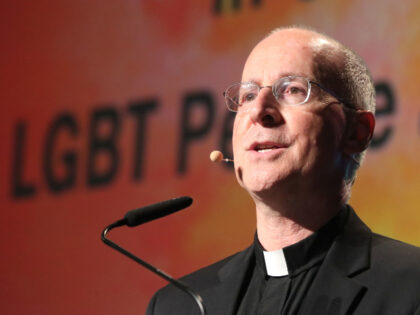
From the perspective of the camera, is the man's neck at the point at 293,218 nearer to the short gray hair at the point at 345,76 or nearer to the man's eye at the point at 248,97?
the short gray hair at the point at 345,76

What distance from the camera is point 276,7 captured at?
337 centimetres

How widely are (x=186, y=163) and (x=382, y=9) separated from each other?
1206 mm

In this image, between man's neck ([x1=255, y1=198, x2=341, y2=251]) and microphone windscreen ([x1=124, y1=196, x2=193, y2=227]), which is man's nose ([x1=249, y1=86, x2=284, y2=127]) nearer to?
man's neck ([x1=255, y1=198, x2=341, y2=251])

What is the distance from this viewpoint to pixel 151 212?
2.01m

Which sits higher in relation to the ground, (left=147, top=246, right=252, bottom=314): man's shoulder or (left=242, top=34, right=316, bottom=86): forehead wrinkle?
(left=242, top=34, right=316, bottom=86): forehead wrinkle

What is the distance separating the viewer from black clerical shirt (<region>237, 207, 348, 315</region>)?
2.32 meters

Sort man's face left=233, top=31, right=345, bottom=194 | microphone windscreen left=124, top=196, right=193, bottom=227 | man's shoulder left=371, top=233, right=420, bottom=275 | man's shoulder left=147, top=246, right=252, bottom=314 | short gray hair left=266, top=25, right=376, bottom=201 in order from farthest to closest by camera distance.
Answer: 1. man's shoulder left=147, top=246, right=252, bottom=314
2. short gray hair left=266, top=25, right=376, bottom=201
3. man's face left=233, top=31, right=345, bottom=194
4. man's shoulder left=371, top=233, right=420, bottom=275
5. microphone windscreen left=124, top=196, right=193, bottom=227

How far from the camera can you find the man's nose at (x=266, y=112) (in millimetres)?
2316

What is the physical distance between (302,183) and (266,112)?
0.85 ft

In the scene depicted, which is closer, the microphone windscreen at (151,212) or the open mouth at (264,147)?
the microphone windscreen at (151,212)

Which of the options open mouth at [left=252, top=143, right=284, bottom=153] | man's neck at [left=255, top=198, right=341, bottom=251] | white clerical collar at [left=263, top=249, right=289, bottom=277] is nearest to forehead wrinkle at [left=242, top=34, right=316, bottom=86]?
open mouth at [left=252, top=143, right=284, bottom=153]

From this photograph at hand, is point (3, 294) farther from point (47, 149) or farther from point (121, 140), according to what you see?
point (121, 140)

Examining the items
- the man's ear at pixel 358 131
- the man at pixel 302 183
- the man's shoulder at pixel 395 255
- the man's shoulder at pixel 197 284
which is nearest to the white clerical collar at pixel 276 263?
the man at pixel 302 183

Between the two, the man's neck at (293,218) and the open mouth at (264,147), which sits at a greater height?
the open mouth at (264,147)
